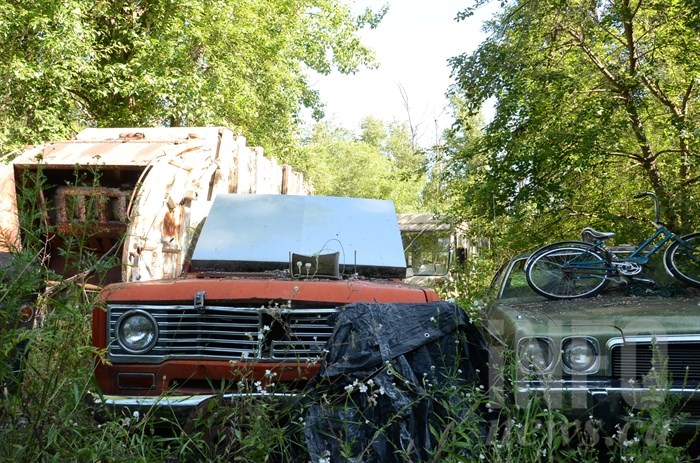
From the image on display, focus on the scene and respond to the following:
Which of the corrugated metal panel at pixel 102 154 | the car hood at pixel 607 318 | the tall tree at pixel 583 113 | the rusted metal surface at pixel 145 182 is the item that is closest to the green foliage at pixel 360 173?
the tall tree at pixel 583 113

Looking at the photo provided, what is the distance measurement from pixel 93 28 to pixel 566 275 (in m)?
13.5

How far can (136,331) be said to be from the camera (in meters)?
5.39

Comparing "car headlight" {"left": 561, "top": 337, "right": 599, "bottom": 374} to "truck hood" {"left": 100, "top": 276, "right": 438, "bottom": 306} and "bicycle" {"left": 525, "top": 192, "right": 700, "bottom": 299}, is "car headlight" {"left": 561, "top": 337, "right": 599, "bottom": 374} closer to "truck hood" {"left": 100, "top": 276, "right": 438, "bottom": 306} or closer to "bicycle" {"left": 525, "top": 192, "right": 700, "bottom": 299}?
"truck hood" {"left": 100, "top": 276, "right": 438, "bottom": 306}

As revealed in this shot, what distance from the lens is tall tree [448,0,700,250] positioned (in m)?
12.0

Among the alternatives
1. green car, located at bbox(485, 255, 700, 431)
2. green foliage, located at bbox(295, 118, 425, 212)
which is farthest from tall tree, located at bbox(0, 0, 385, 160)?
green foliage, located at bbox(295, 118, 425, 212)

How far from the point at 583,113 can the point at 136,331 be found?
8.12 meters

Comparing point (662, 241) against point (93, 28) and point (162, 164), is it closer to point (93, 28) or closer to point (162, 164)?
point (162, 164)

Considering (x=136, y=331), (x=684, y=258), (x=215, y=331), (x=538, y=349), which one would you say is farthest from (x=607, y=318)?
(x=136, y=331)

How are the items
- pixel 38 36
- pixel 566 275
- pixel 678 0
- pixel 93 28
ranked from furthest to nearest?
1. pixel 93 28
2. pixel 38 36
3. pixel 678 0
4. pixel 566 275

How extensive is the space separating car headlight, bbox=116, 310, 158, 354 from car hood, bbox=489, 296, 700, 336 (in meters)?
1.95

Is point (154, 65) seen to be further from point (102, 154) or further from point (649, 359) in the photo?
point (649, 359)

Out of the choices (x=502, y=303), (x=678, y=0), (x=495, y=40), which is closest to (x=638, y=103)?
(x=678, y=0)

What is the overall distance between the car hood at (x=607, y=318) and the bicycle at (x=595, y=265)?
76 cm

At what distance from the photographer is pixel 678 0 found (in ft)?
38.4
